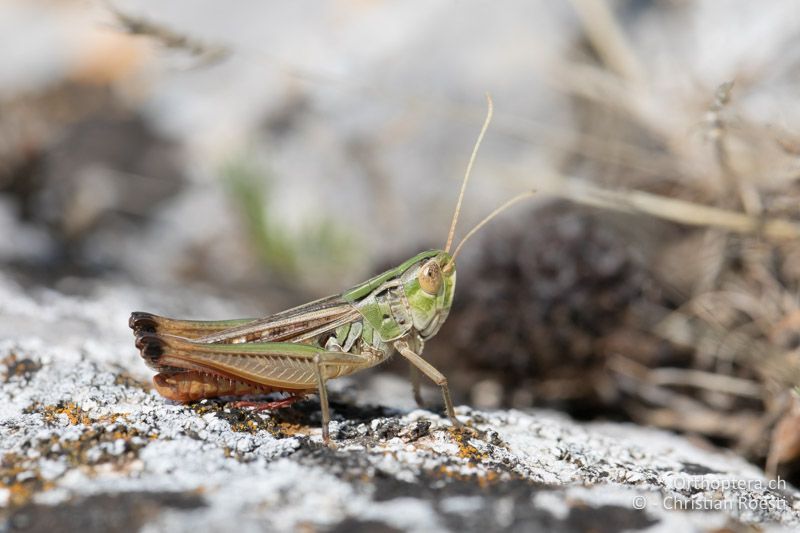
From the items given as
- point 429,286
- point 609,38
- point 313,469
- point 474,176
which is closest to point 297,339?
point 429,286

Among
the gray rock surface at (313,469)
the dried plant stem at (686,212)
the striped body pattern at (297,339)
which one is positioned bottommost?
the gray rock surface at (313,469)

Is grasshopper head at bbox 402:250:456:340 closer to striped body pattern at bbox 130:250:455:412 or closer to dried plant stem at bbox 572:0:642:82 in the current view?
striped body pattern at bbox 130:250:455:412

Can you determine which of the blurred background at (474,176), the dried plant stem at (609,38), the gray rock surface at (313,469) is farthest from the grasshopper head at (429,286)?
the dried plant stem at (609,38)

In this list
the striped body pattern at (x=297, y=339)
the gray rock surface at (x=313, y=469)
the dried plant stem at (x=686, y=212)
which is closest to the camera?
the gray rock surface at (x=313, y=469)

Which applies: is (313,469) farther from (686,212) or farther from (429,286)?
(686,212)

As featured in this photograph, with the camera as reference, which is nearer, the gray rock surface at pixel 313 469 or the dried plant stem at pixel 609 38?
the gray rock surface at pixel 313 469

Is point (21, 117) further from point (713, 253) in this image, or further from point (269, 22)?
point (713, 253)

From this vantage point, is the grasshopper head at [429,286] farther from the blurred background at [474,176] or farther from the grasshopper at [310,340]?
the blurred background at [474,176]

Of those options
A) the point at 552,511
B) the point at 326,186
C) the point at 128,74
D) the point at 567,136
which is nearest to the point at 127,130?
the point at 128,74

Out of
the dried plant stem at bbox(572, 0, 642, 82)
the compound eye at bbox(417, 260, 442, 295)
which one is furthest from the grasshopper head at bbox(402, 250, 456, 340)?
the dried plant stem at bbox(572, 0, 642, 82)
